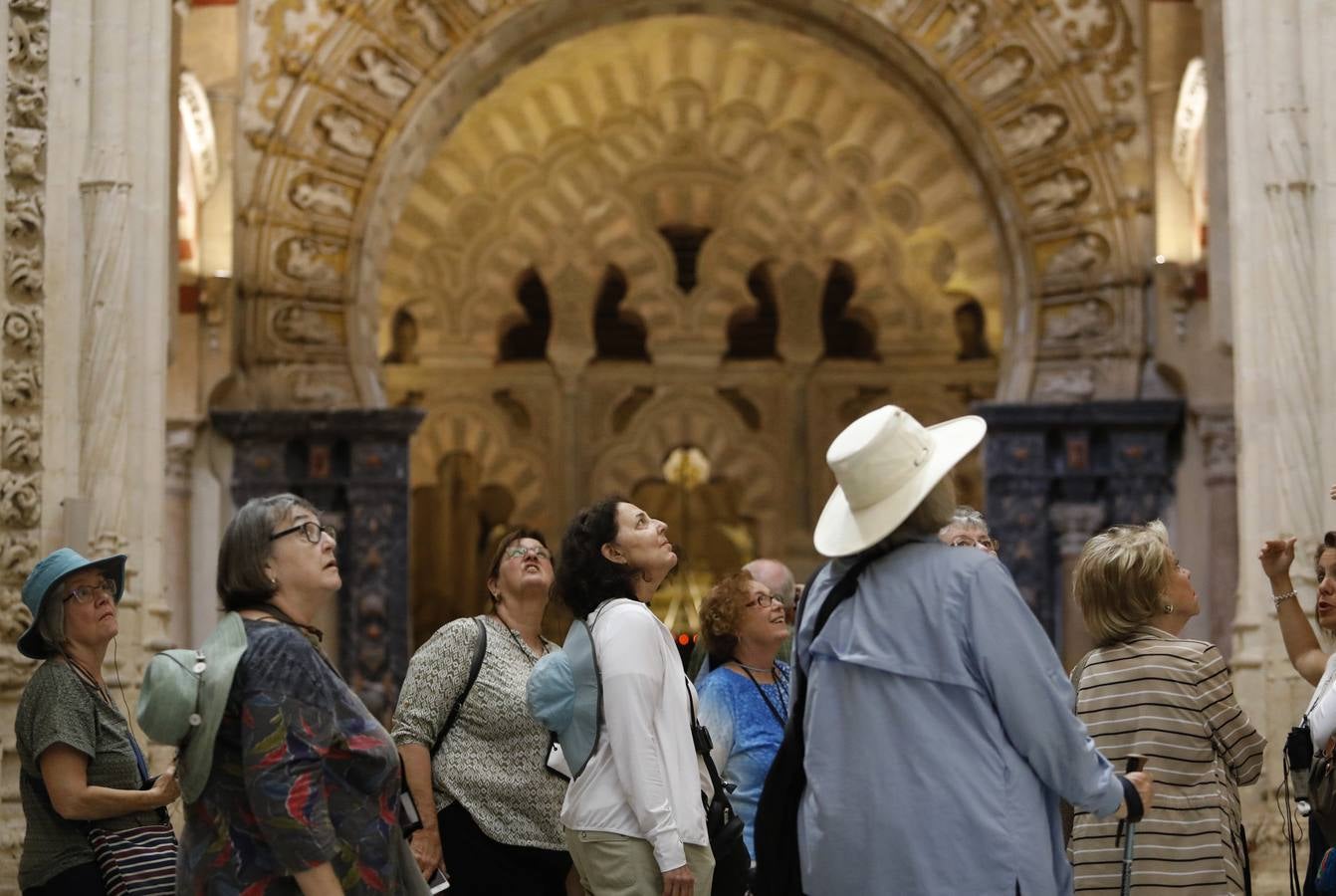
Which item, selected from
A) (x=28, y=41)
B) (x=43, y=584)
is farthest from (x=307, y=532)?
(x=28, y=41)

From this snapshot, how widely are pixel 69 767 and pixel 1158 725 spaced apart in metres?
2.36

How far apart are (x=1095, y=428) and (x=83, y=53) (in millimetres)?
5526

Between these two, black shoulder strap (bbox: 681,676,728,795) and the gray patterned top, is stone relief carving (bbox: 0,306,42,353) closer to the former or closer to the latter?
the gray patterned top

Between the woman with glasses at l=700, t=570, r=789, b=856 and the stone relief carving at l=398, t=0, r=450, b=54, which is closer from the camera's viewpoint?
the woman with glasses at l=700, t=570, r=789, b=856

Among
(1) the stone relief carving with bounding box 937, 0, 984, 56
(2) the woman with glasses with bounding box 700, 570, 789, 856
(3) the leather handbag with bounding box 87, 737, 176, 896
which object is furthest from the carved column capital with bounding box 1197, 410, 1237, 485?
(3) the leather handbag with bounding box 87, 737, 176, 896

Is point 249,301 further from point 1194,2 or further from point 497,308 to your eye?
point 1194,2

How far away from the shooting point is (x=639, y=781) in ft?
13.9

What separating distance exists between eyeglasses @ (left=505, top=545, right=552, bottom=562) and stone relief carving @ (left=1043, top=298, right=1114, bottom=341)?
5.68 meters

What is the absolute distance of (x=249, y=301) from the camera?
33.8 ft

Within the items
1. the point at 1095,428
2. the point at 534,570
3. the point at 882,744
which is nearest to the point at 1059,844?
the point at 882,744

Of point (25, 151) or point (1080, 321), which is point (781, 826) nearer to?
point (25, 151)

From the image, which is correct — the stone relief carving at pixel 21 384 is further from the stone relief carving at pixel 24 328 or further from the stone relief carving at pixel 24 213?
the stone relief carving at pixel 24 213

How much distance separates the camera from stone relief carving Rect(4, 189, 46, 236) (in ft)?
20.6

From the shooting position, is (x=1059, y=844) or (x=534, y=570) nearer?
(x=1059, y=844)
